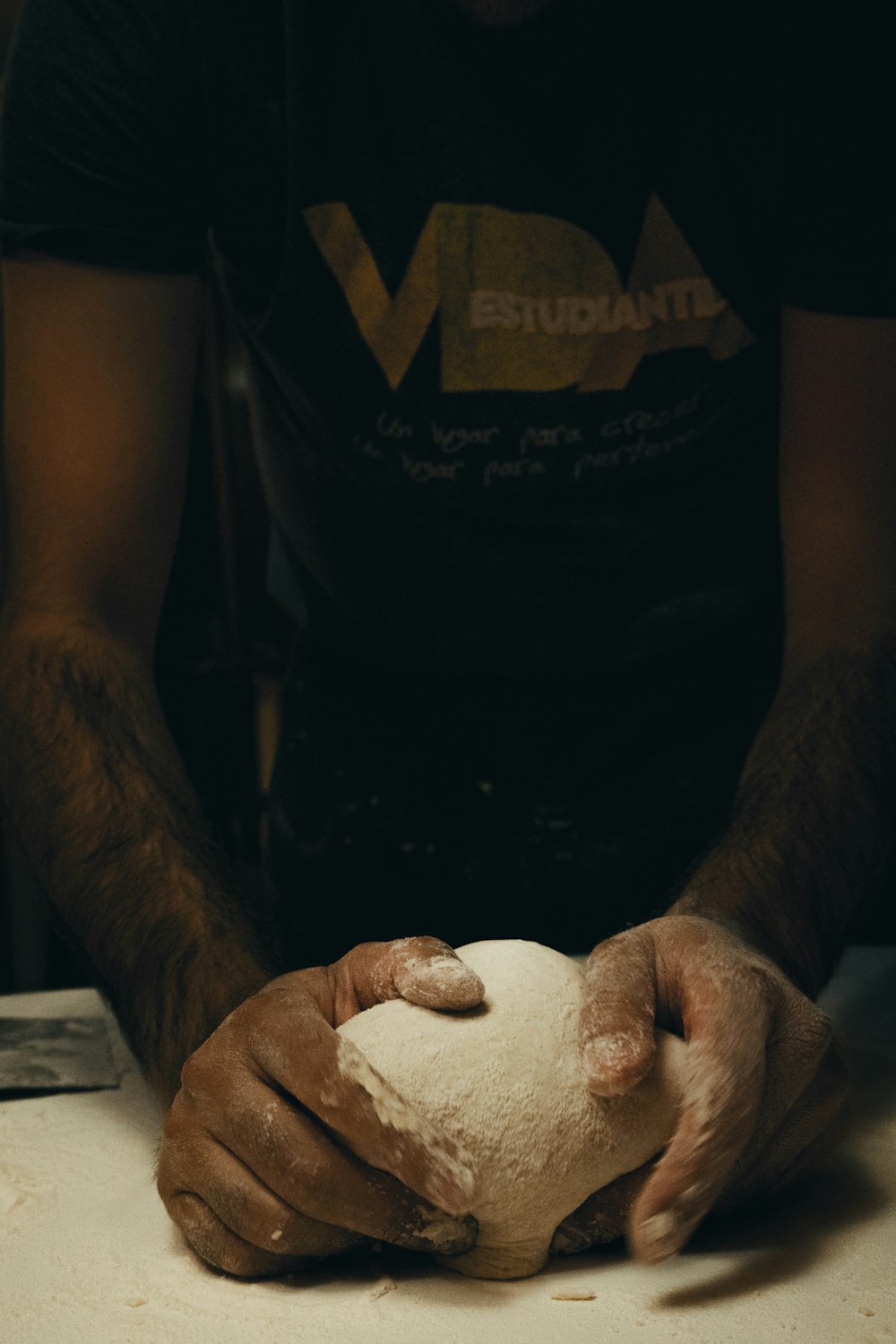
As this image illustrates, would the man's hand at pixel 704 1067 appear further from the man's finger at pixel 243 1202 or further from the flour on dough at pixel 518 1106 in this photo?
the man's finger at pixel 243 1202

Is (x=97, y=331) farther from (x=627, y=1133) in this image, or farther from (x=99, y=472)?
(x=627, y=1133)

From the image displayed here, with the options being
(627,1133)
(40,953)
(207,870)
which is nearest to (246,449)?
(40,953)

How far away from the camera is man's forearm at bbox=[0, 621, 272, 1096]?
944 mm

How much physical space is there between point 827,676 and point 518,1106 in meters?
0.59

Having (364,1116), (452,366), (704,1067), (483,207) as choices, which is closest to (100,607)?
(452,366)

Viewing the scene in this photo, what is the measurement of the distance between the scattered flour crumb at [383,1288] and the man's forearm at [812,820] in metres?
0.34

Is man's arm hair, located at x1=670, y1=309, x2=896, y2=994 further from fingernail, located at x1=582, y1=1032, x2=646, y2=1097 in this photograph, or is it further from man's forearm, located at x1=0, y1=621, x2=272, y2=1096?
man's forearm, located at x1=0, y1=621, x2=272, y2=1096

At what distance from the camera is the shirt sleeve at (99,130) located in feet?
3.60

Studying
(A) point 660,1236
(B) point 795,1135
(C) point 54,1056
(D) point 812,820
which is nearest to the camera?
(A) point 660,1236

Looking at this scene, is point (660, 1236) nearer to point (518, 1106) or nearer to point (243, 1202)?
point (518, 1106)

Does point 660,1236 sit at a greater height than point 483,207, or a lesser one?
lesser

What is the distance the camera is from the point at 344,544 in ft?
4.36

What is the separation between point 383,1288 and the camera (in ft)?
2.45

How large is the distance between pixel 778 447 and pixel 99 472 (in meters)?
0.73
